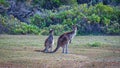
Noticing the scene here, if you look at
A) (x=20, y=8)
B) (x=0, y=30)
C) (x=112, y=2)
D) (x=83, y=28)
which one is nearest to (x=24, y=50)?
(x=0, y=30)

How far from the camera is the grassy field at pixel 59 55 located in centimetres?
1468

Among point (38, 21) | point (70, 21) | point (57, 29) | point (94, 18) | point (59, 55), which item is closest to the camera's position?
point (59, 55)

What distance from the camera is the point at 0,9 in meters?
27.7

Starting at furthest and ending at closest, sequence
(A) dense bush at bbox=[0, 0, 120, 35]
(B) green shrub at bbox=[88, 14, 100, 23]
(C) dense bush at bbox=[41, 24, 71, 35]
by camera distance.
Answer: (B) green shrub at bbox=[88, 14, 100, 23], (C) dense bush at bbox=[41, 24, 71, 35], (A) dense bush at bbox=[0, 0, 120, 35]

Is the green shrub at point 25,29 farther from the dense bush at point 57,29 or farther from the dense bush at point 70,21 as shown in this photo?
the dense bush at point 57,29

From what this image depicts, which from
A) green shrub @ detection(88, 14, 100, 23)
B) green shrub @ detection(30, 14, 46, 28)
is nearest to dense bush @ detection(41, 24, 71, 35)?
green shrub @ detection(30, 14, 46, 28)

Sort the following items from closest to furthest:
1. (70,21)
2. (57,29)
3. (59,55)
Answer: (59,55)
(57,29)
(70,21)

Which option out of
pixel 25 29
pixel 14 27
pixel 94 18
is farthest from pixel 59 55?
pixel 94 18

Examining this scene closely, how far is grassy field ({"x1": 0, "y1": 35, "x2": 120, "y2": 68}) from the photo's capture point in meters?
14.7

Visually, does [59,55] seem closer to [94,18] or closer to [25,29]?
[25,29]

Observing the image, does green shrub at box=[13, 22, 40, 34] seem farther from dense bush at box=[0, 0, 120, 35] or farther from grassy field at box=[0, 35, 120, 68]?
grassy field at box=[0, 35, 120, 68]

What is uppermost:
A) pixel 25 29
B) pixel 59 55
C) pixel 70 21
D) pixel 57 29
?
pixel 59 55

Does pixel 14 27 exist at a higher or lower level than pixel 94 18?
lower

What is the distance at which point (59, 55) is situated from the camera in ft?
54.2
